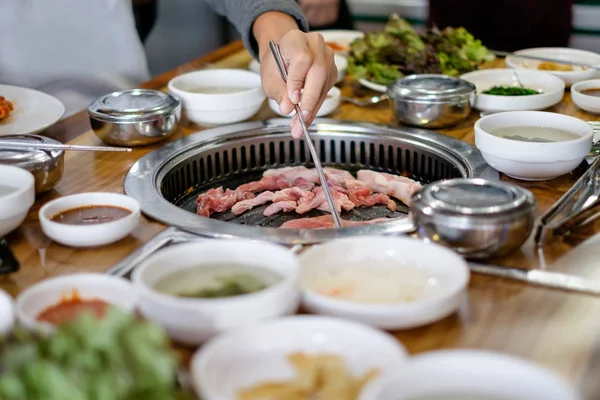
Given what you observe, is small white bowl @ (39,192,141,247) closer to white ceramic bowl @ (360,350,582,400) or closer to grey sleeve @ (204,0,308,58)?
white ceramic bowl @ (360,350,582,400)

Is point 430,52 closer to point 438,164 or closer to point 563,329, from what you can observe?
point 438,164

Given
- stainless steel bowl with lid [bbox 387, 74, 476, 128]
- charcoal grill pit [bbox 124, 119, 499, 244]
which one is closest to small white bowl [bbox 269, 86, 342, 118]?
charcoal grill pit [bbox 124, 119, 499, 244]

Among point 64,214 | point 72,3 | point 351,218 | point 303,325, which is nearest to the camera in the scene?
point 303,325

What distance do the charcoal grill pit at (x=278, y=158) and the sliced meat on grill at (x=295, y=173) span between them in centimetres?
12

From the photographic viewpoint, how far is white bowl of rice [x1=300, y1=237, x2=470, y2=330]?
1.48m

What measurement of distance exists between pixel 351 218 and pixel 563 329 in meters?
1.03

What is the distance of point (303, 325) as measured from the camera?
4.58ft

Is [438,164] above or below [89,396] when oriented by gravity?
below

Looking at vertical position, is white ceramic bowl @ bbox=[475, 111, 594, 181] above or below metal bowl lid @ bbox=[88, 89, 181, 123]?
below

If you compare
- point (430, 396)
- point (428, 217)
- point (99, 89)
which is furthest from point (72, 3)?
point (430, 396)

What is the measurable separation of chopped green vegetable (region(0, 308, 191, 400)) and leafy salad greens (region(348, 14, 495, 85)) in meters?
2.42

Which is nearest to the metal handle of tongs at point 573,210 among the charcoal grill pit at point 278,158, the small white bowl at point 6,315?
the charcoal grill pit at point 278,158

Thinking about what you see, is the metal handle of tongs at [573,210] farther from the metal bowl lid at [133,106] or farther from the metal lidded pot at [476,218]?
the metal bowl lid at [133,106]

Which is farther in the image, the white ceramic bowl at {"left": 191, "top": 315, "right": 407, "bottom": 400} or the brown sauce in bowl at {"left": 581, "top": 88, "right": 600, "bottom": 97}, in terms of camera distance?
the brown sauce in bowl at {"left": 581, "top": 88, "right": 600, "bottom": 97}
